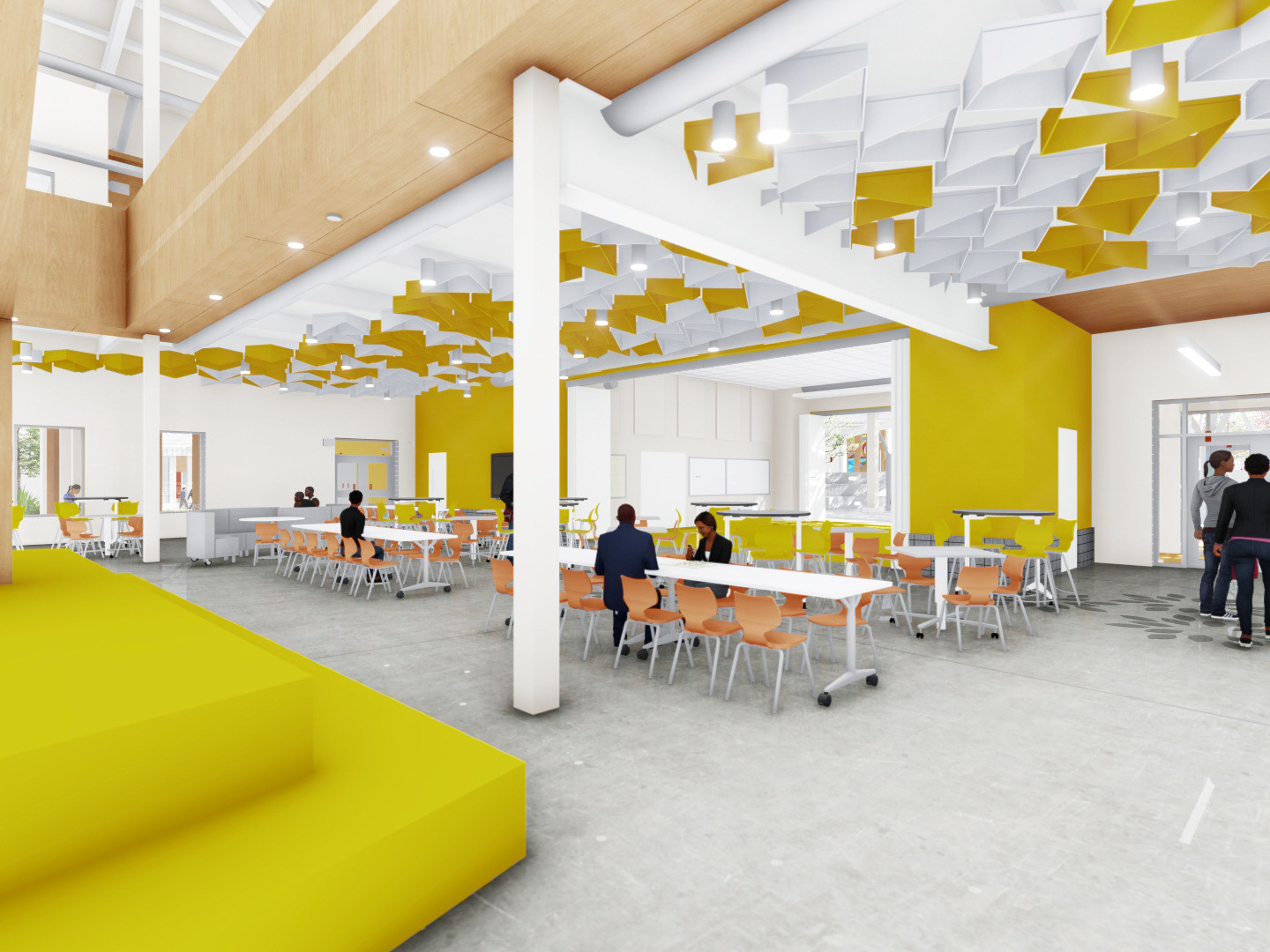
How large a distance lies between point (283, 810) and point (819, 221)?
6069 millimetres

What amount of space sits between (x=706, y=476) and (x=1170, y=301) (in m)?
11.9

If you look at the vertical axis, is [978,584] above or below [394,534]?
below

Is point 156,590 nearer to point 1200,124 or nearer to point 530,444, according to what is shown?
point 530,444

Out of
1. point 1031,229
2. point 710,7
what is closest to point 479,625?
point 710,7

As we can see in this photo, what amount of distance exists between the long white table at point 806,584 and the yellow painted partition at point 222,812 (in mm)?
2763

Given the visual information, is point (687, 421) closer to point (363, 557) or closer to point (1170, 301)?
point (1170, 301)

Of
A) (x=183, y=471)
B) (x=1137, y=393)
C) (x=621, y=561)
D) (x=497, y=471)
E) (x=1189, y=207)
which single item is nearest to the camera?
(x=621, y=561)

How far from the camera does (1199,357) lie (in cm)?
1080

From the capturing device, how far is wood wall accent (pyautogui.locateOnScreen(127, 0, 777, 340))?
3.72 meters

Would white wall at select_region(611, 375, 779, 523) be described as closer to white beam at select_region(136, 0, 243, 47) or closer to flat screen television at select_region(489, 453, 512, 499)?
flat screen television at select_region(489, 453, 512, 499)

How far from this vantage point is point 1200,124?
4422 millimetres

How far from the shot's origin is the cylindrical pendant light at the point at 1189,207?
5961 millimetres

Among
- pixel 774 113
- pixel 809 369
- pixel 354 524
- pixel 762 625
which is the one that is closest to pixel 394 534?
pixel 354 524

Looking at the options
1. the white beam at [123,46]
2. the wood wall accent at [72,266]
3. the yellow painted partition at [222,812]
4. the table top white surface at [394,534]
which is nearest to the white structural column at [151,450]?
the wood wall accent at [72,266]
